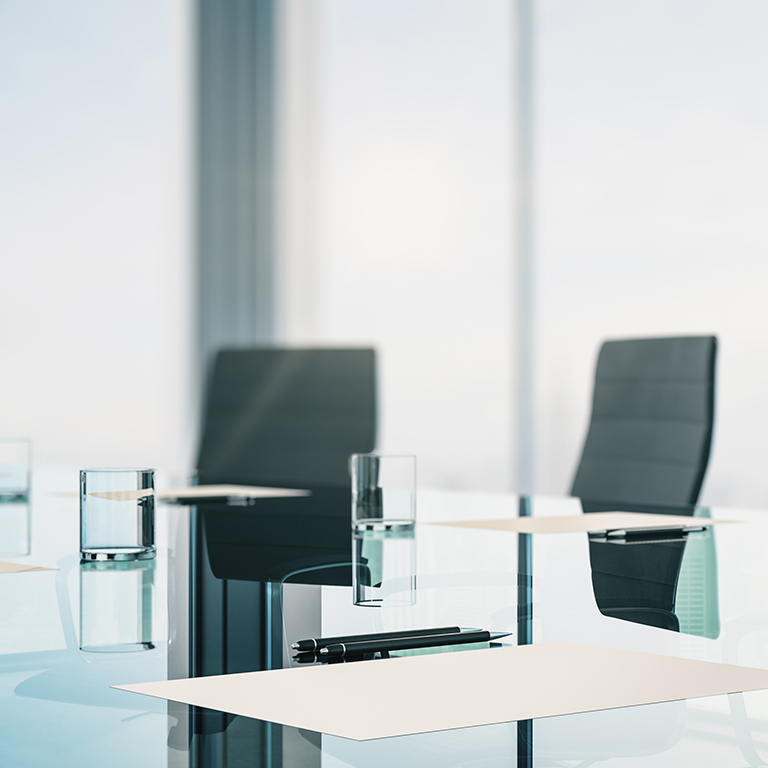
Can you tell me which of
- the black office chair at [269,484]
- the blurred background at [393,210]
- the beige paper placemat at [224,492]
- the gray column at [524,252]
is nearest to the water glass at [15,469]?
the beige paper placemat at [224,492]

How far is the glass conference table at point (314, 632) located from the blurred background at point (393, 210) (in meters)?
2.73

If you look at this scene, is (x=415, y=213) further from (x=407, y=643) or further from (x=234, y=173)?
(x=407, y=643)

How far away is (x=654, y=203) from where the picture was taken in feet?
13.7

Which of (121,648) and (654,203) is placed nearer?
(121,648)

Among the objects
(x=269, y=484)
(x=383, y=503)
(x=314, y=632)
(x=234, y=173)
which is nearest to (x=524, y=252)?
(x=234, y=173)

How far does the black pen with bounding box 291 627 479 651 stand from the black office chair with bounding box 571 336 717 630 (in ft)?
5.04

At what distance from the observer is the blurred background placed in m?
4.04

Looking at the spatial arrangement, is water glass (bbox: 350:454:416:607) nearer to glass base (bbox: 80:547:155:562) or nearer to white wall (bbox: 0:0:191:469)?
glass base (bbox: 80:547:155:562)

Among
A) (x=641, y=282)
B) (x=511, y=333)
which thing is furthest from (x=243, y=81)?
(x=641, y=282)

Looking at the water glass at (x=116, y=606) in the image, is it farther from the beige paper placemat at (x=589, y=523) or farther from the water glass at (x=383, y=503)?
the beige paper placemat at (x=589, y=523)

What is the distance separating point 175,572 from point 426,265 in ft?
12.4

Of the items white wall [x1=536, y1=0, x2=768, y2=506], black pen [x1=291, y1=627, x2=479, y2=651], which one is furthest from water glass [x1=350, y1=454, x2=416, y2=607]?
white wall [x1=536, y1=0, x2=768, y2=506]

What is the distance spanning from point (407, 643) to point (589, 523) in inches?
35.4

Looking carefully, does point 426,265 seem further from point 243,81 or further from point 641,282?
point 243,81
